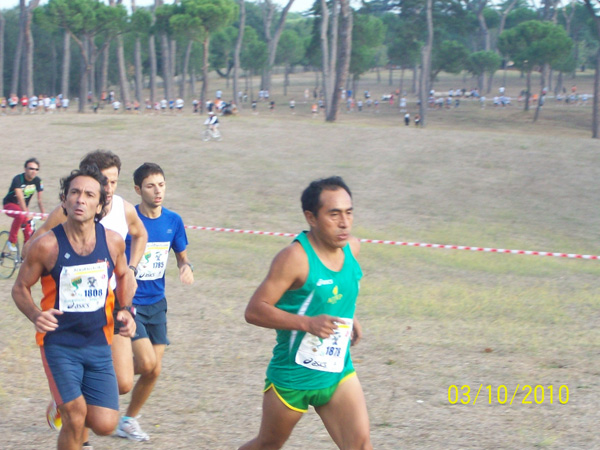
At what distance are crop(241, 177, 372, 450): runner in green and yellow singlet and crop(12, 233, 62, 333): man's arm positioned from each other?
1065mm

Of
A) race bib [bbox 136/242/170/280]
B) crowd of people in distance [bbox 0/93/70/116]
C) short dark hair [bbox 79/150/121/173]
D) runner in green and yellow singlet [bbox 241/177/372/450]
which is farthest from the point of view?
crowd of people in distance [bbox 0/93/70/116]

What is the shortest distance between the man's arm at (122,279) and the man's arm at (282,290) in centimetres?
95

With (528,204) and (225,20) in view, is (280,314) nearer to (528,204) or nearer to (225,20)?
(528,204)

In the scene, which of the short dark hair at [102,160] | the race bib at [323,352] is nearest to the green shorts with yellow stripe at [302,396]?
the race bib at [323,352]

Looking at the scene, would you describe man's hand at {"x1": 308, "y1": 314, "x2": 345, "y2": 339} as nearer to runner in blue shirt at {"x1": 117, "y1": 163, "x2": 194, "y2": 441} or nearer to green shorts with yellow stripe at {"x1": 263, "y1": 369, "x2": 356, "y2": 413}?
green shorts with yellow stripe at {"x1": 263, "y1": 369, "x2": 356, "y2": 413}

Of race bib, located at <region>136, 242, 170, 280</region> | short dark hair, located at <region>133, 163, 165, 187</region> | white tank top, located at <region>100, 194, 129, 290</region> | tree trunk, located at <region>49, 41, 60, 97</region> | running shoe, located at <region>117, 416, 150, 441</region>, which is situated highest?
tree trunk, located at <region>49, 41, 60, 97</region>

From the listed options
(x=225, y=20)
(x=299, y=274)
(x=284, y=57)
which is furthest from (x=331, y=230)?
(x=284, y=57)

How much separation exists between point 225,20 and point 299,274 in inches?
1716

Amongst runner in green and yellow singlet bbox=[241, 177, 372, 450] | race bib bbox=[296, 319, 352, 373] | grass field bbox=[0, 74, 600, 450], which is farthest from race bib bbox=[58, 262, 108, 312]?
grass field bbox=[0, 74, 600, 450]

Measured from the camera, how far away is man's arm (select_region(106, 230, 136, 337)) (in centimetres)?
406

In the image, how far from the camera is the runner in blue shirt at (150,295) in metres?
5.08

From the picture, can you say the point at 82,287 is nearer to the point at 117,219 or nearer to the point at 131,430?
the point at 117,219

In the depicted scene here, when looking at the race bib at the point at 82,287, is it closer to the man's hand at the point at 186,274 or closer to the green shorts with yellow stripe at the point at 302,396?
the green shorts with yellow stripe at the point at 302,396

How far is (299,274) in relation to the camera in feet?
11.6
